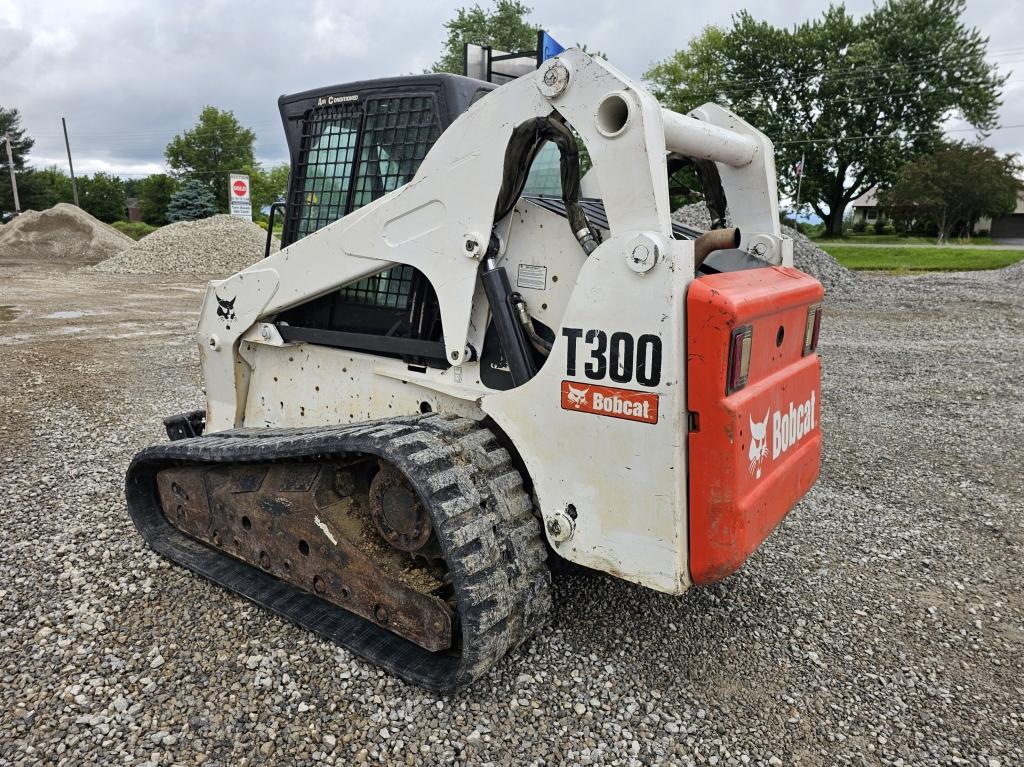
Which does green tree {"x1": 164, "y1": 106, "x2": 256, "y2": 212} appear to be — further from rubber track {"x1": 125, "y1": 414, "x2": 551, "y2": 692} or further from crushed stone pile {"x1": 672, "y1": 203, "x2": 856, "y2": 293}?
rubber track {"x1": 125, "y1": 414, "x2": 551, "y2": 692}

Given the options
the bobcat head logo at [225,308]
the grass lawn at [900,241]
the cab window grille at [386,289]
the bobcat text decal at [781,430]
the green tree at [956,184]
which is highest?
the green tree at [956,184]

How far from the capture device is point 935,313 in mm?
13352

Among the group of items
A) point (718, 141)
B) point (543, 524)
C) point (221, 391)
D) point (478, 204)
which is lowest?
point (543, 524)

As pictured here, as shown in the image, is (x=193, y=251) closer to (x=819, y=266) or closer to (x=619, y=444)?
(x=819, y=266)

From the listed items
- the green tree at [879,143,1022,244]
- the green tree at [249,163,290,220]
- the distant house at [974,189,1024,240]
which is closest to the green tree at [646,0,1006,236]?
the green tree at [879,143,1022,244]

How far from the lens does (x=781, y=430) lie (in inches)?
117

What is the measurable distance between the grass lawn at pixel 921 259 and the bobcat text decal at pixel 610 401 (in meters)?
24.3

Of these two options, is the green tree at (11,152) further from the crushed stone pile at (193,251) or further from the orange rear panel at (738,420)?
the orange rear panel at (738,420)

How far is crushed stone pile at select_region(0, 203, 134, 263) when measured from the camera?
Result: 29.0m

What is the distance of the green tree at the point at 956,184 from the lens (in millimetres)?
37156

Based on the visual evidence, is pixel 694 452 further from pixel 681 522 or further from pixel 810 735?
pixel 810 735

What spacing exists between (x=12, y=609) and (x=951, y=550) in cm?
468

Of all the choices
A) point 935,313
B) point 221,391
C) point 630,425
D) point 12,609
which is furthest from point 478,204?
point 935,313

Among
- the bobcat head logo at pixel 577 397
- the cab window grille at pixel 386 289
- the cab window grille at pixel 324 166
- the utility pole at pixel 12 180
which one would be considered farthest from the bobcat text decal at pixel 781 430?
the utility pole at pixel 12 180
